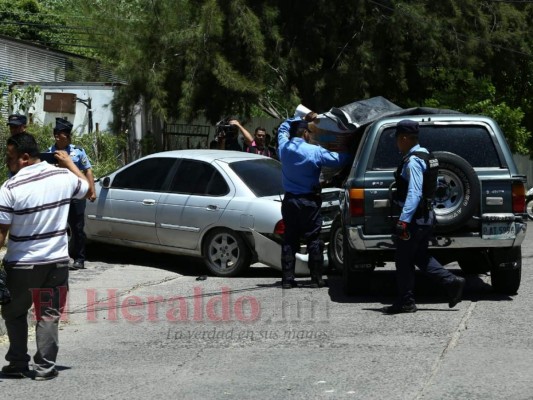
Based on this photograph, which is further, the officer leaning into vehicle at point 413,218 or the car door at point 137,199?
the car door at point 137,199

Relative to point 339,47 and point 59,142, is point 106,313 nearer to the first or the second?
point 59,142

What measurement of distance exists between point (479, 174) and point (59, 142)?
478cm

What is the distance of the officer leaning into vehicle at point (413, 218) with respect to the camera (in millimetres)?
9047

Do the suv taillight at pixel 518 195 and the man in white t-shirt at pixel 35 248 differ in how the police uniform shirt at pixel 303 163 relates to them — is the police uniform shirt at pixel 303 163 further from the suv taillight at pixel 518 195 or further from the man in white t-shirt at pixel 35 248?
the man in white t-shirt at pixel 35 248

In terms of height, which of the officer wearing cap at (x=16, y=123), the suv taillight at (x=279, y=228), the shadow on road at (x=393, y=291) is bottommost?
the shadow on road at (x=393, y=291)

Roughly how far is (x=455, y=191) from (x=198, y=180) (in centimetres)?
392

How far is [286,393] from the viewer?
6.46 meters

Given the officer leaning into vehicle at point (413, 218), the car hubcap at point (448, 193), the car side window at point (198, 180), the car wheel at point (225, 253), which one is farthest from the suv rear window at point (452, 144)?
the car side window at point (198, 180)

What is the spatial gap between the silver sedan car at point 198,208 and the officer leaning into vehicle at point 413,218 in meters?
2.55

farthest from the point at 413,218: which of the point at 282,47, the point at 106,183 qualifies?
the point at 282,47

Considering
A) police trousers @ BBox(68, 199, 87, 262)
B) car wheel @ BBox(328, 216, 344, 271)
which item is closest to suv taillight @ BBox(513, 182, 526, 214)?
car wheel @ BBox(328, 216, 344, 271)

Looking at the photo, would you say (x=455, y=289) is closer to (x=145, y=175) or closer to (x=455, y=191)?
(x=455, y=191)

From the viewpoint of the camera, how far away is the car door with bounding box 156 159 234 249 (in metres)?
12.1

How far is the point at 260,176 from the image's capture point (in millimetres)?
12430
